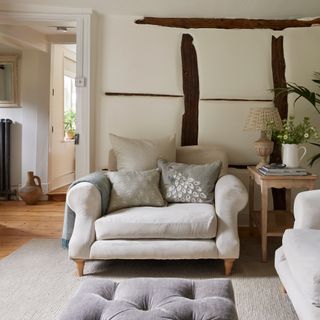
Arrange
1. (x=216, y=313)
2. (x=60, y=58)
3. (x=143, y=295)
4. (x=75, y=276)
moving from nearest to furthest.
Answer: (x=216, y=313)
(x=143, y=295)
(x=75, y=276)
(x=60, y=58)

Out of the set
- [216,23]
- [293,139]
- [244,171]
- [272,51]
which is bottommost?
[244,171]

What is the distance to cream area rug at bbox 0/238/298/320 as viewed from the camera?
2.13m

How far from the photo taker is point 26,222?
408cm

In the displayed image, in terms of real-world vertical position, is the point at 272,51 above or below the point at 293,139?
above

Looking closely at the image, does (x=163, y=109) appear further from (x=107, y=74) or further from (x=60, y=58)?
(x=60, y=58)

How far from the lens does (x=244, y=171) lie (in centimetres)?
373

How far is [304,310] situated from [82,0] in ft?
10.5

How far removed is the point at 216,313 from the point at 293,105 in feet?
9.32

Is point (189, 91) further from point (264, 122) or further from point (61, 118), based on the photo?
point (61, 118)

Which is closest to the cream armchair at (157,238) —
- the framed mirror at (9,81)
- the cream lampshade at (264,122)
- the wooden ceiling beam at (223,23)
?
the cream lampshade at (264,122)

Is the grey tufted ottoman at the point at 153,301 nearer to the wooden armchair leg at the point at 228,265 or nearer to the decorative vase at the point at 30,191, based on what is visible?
the wooden armchair leg at the point at 228,265

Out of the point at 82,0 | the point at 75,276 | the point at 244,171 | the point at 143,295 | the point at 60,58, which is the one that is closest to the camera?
the point at 143,295

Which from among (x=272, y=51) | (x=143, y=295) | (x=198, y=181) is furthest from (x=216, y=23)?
(x=143, y=295)

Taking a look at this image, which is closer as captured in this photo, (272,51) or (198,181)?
(198,181)
